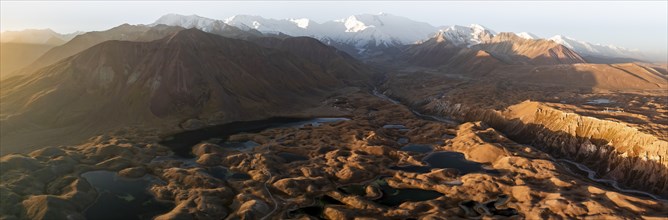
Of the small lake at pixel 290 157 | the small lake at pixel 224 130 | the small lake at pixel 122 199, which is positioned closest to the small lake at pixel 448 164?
the small lake at pixel 290 157

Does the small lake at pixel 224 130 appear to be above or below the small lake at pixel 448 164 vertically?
below

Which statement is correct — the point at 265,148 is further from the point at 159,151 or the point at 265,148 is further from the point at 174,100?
the point at 174,100

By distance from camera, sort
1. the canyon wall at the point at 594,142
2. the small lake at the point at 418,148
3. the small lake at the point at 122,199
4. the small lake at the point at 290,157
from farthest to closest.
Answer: the small lake at the point at 418,148
the small lake at the point at 290,157
the canyon wall at the point at 594,142
the small lake at the point at 122,199

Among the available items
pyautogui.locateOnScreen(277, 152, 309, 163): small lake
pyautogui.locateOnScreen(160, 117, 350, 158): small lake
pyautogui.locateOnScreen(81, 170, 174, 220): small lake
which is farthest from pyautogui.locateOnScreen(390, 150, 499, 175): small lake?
pyautogui.locateOnScreen(81, 170, 174, 220): small lake

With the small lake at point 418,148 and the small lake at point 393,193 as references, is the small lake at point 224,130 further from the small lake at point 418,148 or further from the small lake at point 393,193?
the small lake at point 393,193

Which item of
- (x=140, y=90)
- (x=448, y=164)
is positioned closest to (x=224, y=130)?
(x=140, y=90)
